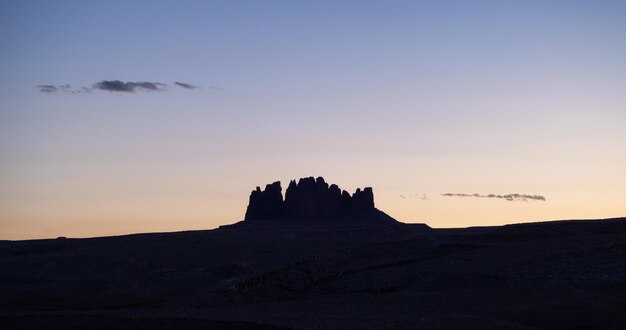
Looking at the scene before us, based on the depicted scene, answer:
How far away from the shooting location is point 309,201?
4867 inches

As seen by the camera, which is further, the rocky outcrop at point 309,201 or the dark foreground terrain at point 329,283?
the rocky outcrop at point 309,201

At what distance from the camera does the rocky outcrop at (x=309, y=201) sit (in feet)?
405

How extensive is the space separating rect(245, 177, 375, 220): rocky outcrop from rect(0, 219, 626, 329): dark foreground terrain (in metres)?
41.5

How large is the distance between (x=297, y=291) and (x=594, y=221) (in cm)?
2828

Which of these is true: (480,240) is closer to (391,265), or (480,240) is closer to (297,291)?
(391,265)

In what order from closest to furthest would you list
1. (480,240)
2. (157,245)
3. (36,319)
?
(36,319) < (480,240) < (157,245)

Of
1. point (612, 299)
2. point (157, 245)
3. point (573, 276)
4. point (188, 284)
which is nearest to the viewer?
point (612, 299)

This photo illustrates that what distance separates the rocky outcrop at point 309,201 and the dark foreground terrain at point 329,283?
41.5 meters

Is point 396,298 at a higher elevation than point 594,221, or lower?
lower

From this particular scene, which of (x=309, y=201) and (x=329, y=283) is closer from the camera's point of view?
(x=329, y=283)

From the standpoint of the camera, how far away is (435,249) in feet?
184

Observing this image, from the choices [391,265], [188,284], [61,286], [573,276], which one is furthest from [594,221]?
[61,286]

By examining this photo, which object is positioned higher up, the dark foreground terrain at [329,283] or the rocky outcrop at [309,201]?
the rocky outcrop at [309,201]

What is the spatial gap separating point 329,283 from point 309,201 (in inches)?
3079
